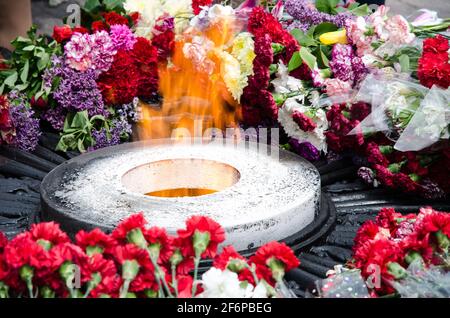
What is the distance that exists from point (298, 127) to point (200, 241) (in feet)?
3.92

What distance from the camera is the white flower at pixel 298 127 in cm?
235

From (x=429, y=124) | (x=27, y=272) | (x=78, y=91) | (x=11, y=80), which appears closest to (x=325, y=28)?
(x=429, y=124)

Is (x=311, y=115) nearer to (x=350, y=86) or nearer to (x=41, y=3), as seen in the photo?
(x=350, y=86)

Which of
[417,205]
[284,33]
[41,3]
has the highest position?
[284,33]

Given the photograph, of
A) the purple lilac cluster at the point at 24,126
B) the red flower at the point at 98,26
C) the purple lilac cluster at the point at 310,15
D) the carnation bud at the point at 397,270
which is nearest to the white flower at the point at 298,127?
the purple lilac cluster at the point at 310,15

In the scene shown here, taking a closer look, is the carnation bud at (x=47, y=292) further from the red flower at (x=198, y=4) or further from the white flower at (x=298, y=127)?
the red flower at (x=198, y=4)

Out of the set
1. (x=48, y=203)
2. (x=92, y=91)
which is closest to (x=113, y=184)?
(x=48, y=203)

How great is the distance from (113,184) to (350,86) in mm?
818

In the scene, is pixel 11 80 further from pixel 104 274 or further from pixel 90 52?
pixel 104 274

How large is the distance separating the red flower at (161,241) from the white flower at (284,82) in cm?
122

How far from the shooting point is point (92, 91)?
255 centimetres

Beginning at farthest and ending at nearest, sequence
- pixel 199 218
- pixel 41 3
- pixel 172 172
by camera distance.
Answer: pixel 41 3, pixel 172 172, pixel 199 218

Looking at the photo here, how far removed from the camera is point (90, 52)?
100 inches

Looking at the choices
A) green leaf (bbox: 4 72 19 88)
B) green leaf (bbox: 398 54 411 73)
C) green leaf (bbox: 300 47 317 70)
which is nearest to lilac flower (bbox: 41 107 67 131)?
green leaf (bbox: 4 72 19 88)
